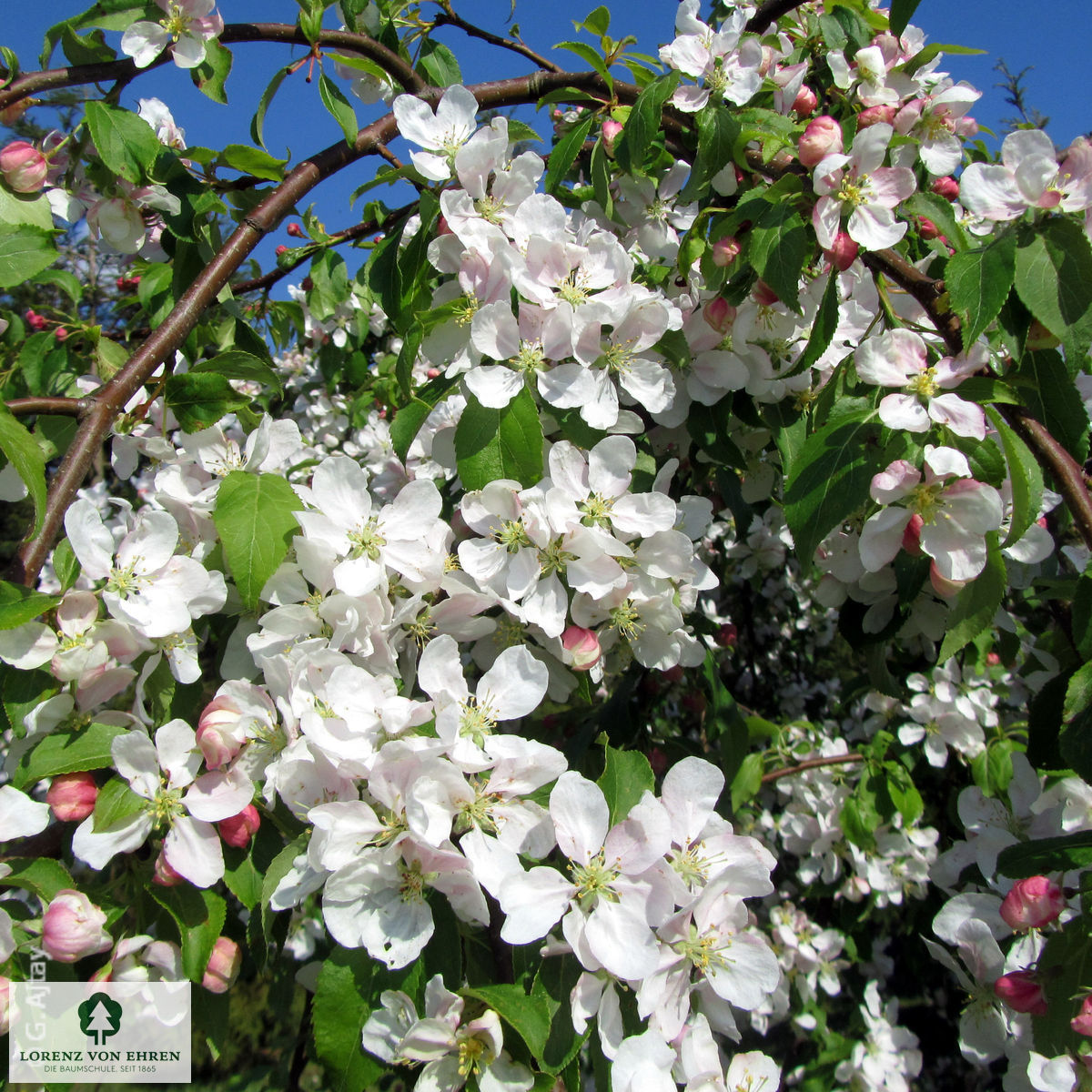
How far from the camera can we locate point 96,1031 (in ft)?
4.36

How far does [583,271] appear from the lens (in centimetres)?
155

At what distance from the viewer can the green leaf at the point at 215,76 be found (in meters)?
1.84

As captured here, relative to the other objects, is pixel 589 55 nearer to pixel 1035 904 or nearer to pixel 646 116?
pixel 646 116

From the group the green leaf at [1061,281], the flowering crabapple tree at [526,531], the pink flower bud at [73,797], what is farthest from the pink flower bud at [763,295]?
the pink flower bud at [73,797]

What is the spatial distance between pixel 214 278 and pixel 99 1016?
4.53ft

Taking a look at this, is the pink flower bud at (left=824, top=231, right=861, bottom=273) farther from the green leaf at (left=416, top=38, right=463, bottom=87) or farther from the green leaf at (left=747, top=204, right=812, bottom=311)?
the green leaf at (left=416, top=38, right=463, bottom=87)

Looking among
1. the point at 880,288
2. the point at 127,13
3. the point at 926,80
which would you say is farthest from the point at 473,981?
the point at 926,80

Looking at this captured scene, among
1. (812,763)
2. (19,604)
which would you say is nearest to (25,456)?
(19,604)

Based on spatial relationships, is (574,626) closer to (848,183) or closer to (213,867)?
(213,867)

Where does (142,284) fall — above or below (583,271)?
above

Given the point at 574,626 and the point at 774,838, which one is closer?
the point at 574,626

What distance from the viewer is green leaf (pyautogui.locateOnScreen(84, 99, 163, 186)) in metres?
1.64

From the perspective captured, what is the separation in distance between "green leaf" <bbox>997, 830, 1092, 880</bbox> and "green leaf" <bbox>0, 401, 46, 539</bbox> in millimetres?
1758

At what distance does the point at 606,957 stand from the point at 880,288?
1274mm
